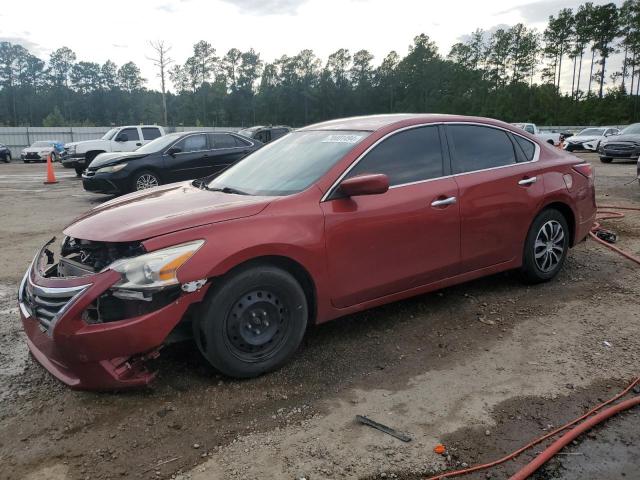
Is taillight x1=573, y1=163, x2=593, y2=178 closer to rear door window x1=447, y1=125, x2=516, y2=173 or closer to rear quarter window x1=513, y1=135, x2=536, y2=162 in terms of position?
rear quarter window x1=513, y1=135, x2=536, y2=162

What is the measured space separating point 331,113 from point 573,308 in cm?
8898

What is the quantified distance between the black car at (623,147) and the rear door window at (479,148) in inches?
646

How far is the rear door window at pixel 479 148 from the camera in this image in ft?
13.7

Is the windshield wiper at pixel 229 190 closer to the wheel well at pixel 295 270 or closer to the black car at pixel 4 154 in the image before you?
the wheel well at pixel 295 270

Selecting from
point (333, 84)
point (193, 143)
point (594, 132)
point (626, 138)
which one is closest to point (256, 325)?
point (193, 143)

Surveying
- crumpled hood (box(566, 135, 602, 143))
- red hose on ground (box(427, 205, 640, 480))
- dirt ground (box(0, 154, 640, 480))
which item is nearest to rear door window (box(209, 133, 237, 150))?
dirt ground (box(0, 154, 640, 480))

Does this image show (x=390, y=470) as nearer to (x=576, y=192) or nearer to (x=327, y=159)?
(x=327, y=159)

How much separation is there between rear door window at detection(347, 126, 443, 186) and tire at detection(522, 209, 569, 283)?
1.24m

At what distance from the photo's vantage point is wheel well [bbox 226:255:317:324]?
310cm

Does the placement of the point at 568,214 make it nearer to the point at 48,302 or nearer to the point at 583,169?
the point at 583,169

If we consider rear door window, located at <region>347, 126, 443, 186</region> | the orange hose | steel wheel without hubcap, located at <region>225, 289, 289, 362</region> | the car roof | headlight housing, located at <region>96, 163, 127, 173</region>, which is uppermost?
the car roof

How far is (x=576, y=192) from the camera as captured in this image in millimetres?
4859

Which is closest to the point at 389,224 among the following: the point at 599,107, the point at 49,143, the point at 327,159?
the point at 327,159

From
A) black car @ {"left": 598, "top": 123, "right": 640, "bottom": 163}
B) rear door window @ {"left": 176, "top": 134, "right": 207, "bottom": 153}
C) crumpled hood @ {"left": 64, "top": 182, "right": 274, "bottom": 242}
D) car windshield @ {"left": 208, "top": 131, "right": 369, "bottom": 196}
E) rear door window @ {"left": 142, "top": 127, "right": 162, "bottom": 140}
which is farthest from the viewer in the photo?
rear door window @ {"left": 142, "top": 127, "right": 162, "bottom": 140}
